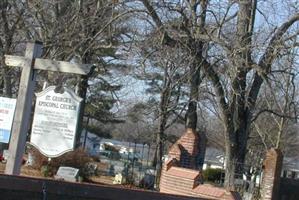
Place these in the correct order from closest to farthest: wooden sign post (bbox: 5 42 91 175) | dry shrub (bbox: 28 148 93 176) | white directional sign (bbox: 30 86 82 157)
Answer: white directional sign (bbox: 30 86 82 157), wooden sign post (bbox: 5 42 91 175), dry shrub (bbox: 28 148 93 176)

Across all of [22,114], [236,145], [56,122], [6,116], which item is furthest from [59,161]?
[56,122]

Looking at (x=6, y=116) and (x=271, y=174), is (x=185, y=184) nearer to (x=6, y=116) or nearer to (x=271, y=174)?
(x=6, y=116)

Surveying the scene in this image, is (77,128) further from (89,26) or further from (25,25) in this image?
(25,25)

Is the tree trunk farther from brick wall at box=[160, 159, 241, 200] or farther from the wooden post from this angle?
the wooden post

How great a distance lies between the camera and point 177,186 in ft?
53.0

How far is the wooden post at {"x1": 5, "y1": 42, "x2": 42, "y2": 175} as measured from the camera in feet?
39.4

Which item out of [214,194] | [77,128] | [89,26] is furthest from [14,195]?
[89,26]

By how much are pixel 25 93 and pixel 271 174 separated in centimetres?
1174

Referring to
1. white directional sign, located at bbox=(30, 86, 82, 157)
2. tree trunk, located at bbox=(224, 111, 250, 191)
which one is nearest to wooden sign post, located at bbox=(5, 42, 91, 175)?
white directional sign, located at bbox=(30, 86, 82, 157)

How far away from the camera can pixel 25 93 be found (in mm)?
12180

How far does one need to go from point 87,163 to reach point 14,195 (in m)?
17.5

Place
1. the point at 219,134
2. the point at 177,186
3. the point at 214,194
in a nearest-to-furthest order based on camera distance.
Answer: the point at 214,194, the point at 177,186, the point at 219,134

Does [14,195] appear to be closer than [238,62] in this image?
Yes

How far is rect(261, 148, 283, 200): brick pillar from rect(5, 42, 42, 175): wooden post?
11.0 m
